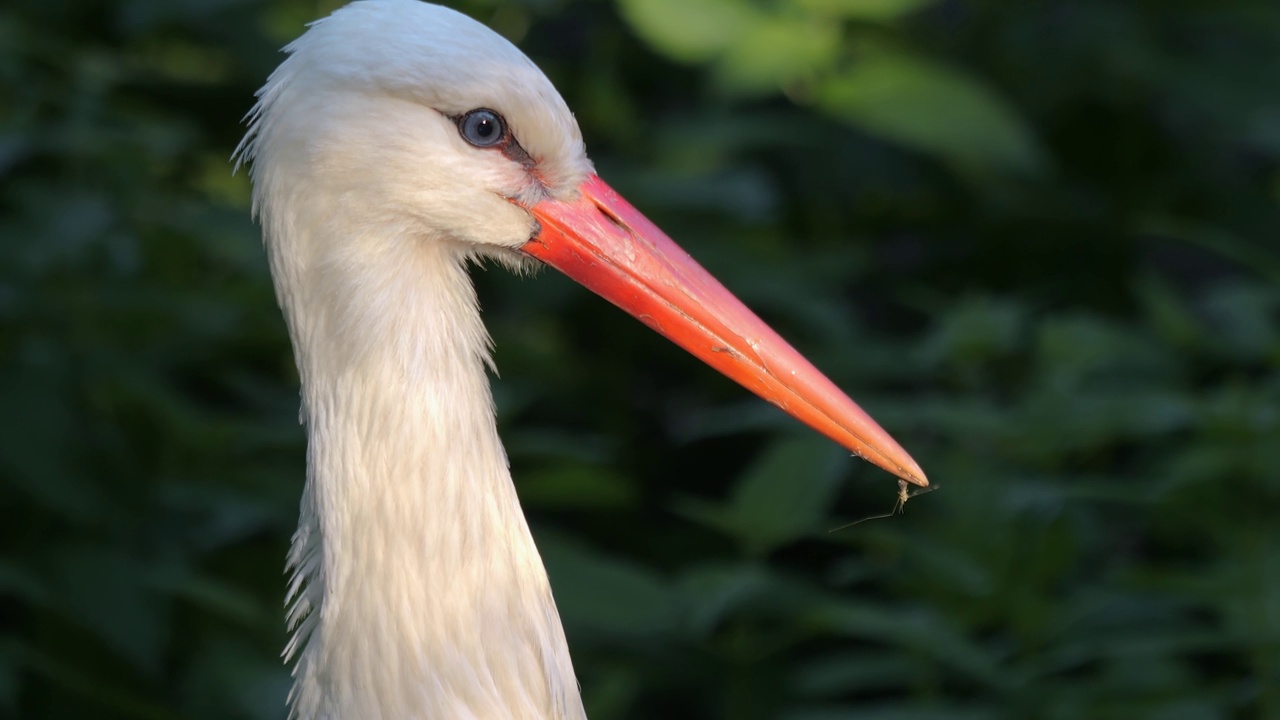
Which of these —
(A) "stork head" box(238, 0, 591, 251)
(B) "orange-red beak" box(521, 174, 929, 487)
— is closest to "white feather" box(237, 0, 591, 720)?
(A) "stork head" box(238, 0, 591, 251)

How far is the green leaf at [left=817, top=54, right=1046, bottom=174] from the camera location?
4.20 m

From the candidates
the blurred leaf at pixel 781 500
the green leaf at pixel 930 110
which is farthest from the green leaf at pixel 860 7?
the blurred leaf at pixel 781 500

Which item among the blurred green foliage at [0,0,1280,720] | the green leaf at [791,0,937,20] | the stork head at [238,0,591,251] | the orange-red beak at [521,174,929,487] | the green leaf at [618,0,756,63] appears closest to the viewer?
the stork head at [238,0,591,251]

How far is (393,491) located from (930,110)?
106 inches

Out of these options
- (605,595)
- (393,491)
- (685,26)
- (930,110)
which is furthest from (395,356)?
(930,110)

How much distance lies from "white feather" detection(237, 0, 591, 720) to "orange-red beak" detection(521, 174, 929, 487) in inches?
5.1

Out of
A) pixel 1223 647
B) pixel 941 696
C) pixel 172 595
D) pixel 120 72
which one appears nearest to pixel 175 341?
pixel 172 595

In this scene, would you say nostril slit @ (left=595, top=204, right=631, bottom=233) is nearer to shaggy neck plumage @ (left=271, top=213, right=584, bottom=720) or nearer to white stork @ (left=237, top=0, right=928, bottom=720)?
white stork @ (left=237, top=0, right=928, bottom=720)

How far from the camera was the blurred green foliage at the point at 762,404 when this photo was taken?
3076 millimetres

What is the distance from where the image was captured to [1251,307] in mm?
3604

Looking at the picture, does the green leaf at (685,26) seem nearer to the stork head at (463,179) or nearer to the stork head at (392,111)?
the stork head at (463,179)

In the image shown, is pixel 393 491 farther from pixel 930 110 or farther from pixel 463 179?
pixel 930 110

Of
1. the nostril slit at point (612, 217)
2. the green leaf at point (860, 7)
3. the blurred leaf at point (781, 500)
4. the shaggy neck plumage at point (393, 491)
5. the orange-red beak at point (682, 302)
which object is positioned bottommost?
the shaggy neck plumage at point (393, 491)

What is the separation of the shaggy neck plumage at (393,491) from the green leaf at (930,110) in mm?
2467
